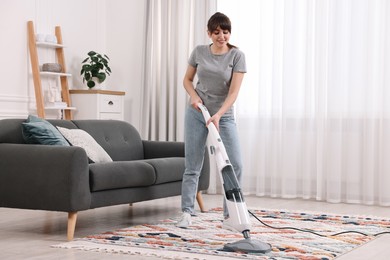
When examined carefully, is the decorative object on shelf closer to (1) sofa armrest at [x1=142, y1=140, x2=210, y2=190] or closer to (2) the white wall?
(2) the white wall

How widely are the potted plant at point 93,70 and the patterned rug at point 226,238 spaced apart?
2.38 meters

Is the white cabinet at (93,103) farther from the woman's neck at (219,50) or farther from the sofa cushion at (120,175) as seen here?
the woman's neck at (219,50)

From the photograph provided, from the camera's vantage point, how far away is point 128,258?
3438mm

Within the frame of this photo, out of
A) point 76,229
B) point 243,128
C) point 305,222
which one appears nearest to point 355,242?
point 305,222

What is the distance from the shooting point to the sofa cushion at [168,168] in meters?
4.73

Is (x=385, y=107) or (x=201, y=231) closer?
(x=201, y=231)

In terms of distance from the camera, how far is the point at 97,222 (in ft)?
15.4

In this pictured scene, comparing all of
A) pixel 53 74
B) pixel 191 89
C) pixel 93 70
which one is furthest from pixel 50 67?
pixel 191 89

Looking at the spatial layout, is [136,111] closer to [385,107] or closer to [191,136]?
[385,107]


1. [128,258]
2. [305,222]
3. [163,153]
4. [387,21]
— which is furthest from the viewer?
[387,21]

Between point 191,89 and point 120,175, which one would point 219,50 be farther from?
point 120,175

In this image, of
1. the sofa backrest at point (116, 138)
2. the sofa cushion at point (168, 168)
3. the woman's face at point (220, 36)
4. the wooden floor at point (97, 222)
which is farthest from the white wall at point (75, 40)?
the woman's face at point (220, 36)

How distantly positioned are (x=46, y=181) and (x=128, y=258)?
2.79ft

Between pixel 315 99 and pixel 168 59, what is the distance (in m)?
1.61
